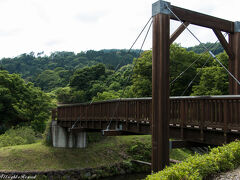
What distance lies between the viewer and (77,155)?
18.9 m

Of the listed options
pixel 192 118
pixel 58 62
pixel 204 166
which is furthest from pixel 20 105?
pixel 58 62

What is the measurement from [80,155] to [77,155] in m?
0.23

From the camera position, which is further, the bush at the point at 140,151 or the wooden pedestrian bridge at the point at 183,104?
the bush at the point at 140,151

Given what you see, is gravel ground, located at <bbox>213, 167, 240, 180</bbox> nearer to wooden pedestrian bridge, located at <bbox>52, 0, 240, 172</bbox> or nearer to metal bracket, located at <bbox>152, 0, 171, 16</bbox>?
wooden pedestrian bridge, located at <bbox>52, 0, 240, 172</bbox>

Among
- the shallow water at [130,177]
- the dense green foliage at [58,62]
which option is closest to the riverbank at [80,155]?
the shallow water at [130,177]

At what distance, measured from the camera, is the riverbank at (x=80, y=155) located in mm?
16703

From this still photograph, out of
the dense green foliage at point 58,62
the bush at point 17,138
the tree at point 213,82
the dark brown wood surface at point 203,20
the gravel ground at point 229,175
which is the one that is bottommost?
the bush at point 17,138

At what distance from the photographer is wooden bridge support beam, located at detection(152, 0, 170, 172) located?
7.70 m

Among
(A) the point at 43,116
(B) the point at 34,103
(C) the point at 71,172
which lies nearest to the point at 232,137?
(C) the point at 71,172

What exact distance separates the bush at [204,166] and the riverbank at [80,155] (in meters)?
13.3

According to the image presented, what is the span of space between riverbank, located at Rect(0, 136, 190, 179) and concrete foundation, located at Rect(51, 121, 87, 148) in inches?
19.5

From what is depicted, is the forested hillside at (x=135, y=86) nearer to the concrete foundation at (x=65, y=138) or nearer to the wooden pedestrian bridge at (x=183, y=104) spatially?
the wooden pedestrian bridge at (x=183, y=104)

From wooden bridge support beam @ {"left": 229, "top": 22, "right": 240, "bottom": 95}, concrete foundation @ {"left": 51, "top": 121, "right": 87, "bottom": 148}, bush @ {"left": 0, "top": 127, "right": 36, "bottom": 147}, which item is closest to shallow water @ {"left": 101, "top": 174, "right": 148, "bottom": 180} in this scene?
concrete foundation @ {"left": 51, "top": 121, "right": 87, "bottom": 148}

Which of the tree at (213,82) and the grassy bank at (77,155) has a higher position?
the tree at (213,82)
